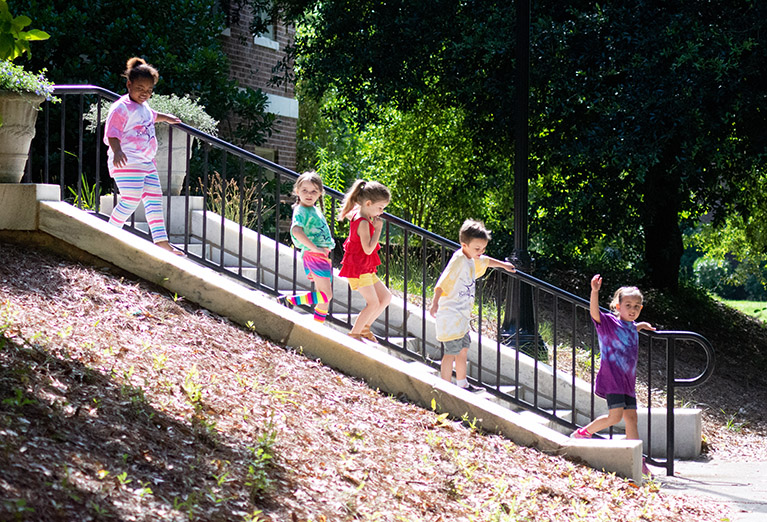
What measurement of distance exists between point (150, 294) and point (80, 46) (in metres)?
6.22

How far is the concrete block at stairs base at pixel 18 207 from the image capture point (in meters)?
6.14

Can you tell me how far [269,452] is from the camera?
4.02 metres

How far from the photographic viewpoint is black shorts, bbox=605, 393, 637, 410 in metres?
6.21

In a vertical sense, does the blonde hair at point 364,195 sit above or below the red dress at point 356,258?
above

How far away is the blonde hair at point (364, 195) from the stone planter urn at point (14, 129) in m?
2.44

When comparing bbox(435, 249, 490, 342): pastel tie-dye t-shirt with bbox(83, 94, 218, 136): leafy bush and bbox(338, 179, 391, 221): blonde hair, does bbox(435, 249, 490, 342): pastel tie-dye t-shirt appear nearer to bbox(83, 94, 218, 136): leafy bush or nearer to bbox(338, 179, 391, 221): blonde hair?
bbox(338, 179, 391, 221): blonde hair

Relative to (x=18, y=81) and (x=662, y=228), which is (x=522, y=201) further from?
(x=662, y=228)

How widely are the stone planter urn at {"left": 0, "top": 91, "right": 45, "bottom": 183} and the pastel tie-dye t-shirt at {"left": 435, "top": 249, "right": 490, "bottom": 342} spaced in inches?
131

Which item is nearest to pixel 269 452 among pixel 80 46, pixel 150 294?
pixel 150 294

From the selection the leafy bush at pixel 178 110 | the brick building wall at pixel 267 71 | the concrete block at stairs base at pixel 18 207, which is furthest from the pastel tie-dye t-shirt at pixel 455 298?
the brick building wall at pixel 267 71

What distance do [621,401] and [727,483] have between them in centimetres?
99

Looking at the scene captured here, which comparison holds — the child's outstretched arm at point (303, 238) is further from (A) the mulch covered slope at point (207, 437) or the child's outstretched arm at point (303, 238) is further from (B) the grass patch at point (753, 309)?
(B) the grass patch at point (753, 309)

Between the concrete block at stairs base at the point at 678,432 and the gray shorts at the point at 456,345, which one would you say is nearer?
the gray shorts at the point at 456,345

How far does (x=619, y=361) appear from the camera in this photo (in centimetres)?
619
